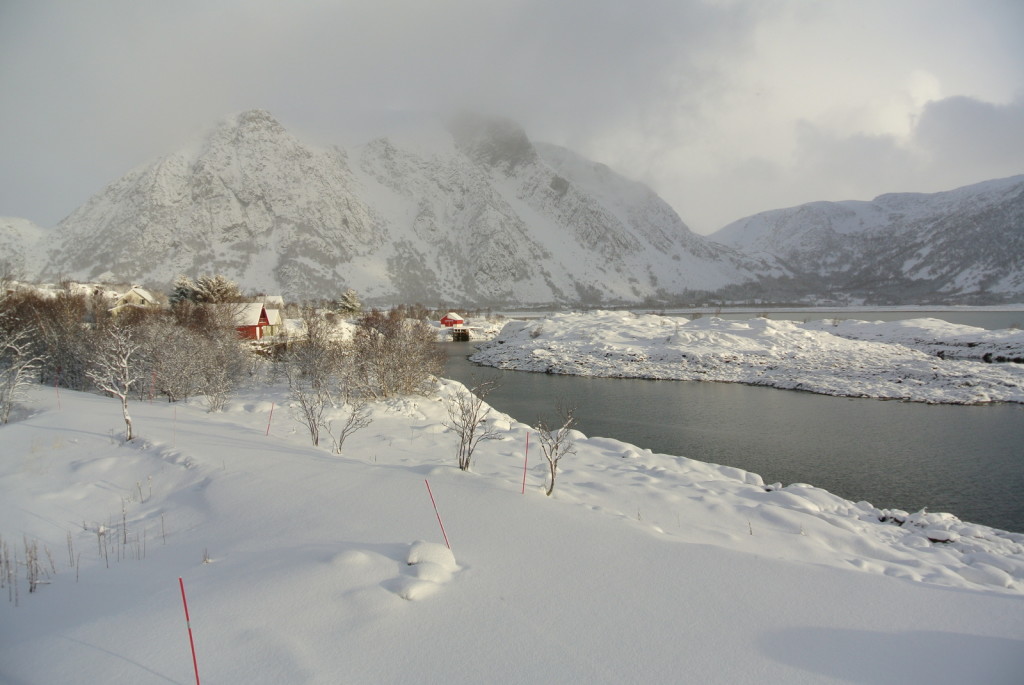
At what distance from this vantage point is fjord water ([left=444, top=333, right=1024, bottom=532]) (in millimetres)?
16344

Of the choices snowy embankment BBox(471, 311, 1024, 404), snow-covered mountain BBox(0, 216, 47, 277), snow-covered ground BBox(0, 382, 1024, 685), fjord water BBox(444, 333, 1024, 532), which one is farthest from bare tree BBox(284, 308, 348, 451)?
snow-covered mountain BBox(0, 216, 47, 277)

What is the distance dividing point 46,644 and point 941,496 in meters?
22.2

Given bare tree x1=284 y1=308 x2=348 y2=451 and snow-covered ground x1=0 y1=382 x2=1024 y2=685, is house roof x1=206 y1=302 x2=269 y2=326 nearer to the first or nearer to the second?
bare tree x1=284 y1=308 x2=348 y2=451

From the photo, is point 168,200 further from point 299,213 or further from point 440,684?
point 440,684

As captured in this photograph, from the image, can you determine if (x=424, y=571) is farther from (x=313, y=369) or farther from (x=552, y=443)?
(x=313, y=369)

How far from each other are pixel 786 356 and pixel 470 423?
41.7 meters

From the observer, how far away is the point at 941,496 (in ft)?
51.7

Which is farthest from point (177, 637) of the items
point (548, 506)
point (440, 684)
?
point (548, 506)

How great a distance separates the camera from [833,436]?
23578mm

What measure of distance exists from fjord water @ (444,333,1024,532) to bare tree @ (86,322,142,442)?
47.7 feet

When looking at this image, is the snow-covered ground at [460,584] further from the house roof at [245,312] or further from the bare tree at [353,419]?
the house roof at [245,312]

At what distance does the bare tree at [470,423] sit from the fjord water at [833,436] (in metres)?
2.79

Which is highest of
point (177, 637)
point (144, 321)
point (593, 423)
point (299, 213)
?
point (299, 213)

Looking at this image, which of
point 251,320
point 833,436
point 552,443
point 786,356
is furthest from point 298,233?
point 552,443
